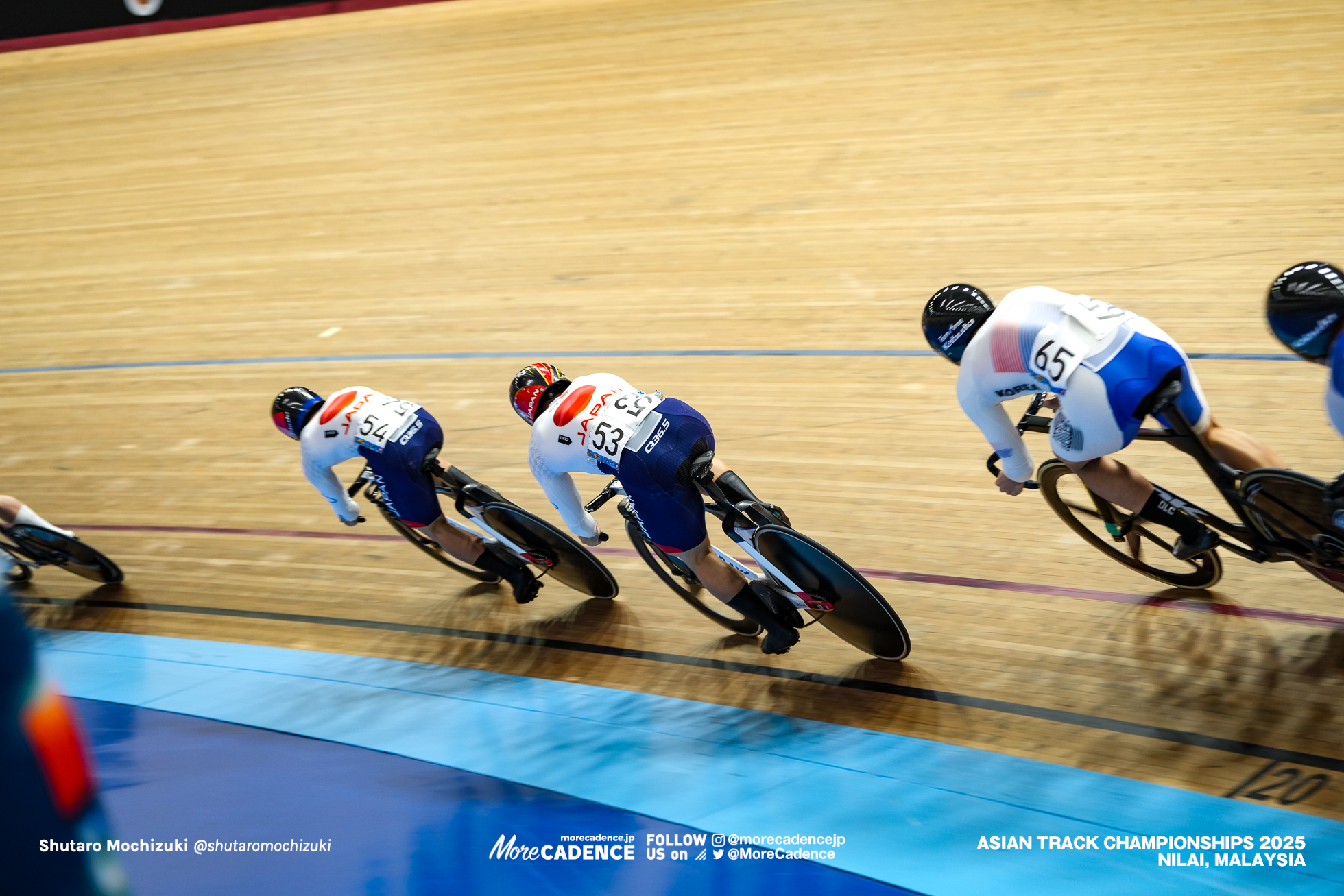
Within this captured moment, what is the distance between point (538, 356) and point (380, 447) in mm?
2017

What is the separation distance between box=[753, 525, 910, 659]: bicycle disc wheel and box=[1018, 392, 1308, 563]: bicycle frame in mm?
840

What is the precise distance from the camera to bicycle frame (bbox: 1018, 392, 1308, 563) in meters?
2.49

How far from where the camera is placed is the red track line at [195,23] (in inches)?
429

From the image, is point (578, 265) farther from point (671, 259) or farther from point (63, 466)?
point (63, 466)

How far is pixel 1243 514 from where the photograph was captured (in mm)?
2559

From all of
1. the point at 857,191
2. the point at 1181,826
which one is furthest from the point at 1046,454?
the point at 857,191

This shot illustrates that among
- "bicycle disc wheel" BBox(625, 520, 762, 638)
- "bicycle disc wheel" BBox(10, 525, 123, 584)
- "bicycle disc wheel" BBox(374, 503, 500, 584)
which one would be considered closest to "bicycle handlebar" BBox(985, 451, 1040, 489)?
"bicycle disc wheel" BBox(625, 520, 762, 638)

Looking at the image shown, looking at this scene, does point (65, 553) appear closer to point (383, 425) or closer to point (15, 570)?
point (15, 570)

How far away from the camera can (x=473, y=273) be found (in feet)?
21.0

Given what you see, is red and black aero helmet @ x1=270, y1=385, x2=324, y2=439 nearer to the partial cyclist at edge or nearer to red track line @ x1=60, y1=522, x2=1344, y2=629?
red track line @ x1=60, y1=522, x2=1344, y2=629

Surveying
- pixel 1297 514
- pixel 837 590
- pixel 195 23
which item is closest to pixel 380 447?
pixel 837 590

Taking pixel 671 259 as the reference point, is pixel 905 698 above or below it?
below

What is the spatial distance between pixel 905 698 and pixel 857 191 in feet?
12.9

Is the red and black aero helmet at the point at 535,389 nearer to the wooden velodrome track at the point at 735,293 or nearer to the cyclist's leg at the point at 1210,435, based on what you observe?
the wooden velodrome track at the point at 735,293
